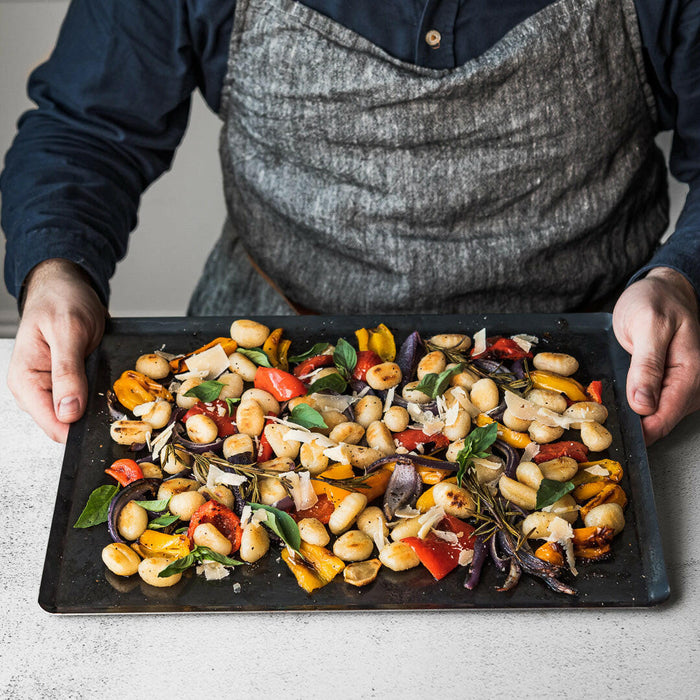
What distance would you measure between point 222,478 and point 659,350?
1.42ft

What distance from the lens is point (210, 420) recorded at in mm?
835

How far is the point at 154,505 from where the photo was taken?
766mm

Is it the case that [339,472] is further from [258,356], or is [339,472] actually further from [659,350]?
[659,350]

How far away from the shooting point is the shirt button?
1.02 metres

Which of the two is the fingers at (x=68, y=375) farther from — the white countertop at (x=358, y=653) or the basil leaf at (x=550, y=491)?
the basil leaf at (x=550, y=491)

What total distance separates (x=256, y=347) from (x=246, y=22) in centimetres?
39

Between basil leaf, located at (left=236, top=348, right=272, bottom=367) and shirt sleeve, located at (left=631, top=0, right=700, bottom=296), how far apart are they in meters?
0.41

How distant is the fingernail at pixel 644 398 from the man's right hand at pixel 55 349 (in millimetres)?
521

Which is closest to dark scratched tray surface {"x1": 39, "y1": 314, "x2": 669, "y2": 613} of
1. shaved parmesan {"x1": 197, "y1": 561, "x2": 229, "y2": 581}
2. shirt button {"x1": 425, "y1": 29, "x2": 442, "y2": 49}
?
shaved parmesan {"x1": 197, "y1": 561, "x2": 229, "y2": 581}

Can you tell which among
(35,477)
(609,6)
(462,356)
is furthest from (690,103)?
(35,477)

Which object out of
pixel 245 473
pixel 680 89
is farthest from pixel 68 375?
pixel 680 89

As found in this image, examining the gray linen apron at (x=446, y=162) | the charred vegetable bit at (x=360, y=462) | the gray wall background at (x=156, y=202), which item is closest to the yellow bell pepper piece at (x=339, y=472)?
the charred vegetable bit at (x=360, y=462)

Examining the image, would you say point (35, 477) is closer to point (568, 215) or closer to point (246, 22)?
point (246, 22)

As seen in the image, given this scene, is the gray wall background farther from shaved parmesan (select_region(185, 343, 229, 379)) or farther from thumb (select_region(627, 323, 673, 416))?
thumb (select_region(627, 323, 673, 416))
